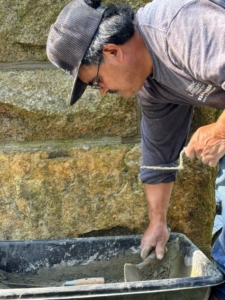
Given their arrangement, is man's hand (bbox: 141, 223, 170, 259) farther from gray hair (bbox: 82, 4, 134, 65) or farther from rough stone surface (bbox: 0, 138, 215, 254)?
gray hair (bbox: 82, 4, 134, 65)

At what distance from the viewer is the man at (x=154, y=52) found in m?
1.26

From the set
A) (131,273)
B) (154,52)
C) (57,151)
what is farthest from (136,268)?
(154,52)

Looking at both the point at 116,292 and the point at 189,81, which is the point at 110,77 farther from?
the point at 116,292

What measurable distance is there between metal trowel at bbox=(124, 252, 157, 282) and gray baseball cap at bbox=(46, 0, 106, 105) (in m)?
0.59

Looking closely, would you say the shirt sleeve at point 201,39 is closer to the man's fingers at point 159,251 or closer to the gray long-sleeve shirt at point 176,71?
the gray long-sleeve shirt at point 176,71

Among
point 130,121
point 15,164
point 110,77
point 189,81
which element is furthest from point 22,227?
point 189,81

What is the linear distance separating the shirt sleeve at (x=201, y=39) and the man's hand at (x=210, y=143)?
0.46 ft

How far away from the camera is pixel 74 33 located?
4.61ft

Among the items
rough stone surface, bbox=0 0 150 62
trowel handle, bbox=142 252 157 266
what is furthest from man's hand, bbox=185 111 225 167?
rough stone surface, bbox=0 0 150 62

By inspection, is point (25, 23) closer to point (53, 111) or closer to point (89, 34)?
point (53, 111)

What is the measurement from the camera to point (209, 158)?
146cm

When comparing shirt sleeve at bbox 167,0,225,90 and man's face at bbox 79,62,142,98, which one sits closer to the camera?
shirt sleeve at bbox 167,0,225,90

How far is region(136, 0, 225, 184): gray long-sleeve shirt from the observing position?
4.10 ft

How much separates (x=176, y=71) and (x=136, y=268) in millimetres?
632
